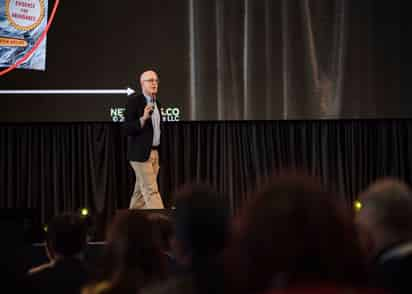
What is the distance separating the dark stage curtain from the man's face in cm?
97

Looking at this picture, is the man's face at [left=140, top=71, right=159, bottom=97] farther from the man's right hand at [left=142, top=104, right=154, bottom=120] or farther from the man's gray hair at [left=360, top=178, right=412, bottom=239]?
the man's gray hair at [left=360, top=178, right=412, bottom=239]

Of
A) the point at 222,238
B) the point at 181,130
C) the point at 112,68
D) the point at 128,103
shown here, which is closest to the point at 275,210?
the point at 222,238

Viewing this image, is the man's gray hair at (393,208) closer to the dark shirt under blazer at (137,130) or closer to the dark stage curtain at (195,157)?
the dark shirt under blazer at (137,130)

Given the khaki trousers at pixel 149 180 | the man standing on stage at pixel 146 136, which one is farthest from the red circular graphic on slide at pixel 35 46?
the khaki trousers at pixel 149 180

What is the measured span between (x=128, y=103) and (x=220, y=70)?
110 cm

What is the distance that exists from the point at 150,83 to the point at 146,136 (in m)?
0.50

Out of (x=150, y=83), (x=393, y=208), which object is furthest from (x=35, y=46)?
(x=393, y=208)

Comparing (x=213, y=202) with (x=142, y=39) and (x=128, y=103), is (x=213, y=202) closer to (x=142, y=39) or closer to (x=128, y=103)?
(x=128, y=103)

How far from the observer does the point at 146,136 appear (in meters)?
6.02

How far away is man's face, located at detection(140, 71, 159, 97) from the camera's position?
603 centimetres

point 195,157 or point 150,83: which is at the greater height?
point 150,83

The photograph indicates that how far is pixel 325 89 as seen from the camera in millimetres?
6574

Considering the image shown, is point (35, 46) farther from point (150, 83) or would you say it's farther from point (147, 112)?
point (147, 112)

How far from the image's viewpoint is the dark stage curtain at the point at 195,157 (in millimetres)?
6949
